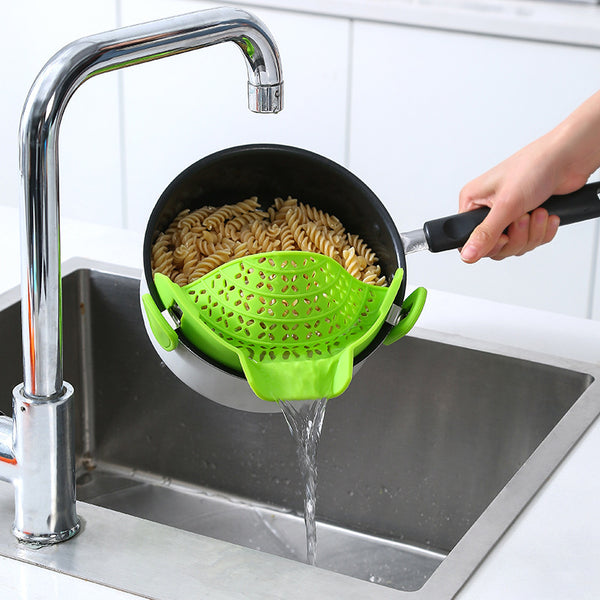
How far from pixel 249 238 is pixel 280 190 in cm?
7

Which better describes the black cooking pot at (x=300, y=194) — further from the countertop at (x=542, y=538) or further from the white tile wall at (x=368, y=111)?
the white tile wall at (x=368, y=111)

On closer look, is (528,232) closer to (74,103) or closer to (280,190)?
(280,190)

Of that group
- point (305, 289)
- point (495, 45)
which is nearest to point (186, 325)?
point (305, 289)

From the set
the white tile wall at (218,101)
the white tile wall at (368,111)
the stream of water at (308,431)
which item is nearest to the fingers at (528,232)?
the stream of water at (308,431)

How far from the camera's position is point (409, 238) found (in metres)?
1.04

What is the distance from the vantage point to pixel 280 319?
0.87m

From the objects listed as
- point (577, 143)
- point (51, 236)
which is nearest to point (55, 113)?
point (51, 236)

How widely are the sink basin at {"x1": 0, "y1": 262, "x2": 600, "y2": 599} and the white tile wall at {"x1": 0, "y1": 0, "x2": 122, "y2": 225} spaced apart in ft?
5.06

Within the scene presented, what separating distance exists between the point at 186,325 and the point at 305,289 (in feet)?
0.34

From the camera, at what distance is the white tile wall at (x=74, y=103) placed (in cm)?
270

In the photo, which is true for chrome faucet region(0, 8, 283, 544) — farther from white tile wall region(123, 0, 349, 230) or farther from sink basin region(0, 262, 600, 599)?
white tile wall region(123, 0, 349, 230)

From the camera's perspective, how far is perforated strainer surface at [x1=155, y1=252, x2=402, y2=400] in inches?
32.8

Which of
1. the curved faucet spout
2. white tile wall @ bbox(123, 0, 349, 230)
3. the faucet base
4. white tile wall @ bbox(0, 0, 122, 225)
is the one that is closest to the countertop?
the faucet base

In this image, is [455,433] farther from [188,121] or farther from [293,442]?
[188,121]
